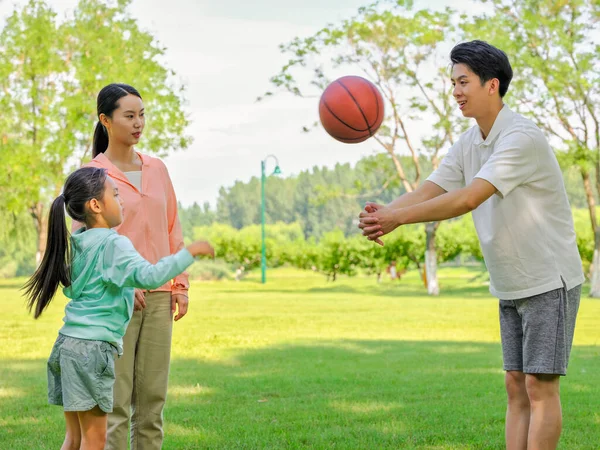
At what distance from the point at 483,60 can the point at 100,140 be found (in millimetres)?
2051

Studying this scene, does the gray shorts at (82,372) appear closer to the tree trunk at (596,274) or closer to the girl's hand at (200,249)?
the girl's hand at (200,249)

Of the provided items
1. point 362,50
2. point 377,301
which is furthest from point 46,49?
point 377,301

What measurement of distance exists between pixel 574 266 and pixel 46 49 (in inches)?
1306

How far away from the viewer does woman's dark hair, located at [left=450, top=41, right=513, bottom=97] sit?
4051mm

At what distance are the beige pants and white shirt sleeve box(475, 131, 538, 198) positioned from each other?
1.77 metres

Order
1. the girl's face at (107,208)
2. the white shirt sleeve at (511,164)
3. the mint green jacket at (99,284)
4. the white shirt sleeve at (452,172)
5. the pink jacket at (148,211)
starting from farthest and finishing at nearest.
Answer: the white shirt sleeve at (452,172)
the pink jacket at (148,211)
the white shirt sleeve at (511,164)
the girl's face at (107,208)
the mint green jacket at (99,284)

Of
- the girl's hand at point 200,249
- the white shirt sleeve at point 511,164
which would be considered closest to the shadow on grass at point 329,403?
the white shirt sleeve at point 511,164

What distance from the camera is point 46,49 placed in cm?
3431

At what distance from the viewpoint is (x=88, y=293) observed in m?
3.73

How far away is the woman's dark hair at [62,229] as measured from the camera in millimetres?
3734

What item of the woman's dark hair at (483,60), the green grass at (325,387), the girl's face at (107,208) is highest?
the woman's dark hair at (483,60)

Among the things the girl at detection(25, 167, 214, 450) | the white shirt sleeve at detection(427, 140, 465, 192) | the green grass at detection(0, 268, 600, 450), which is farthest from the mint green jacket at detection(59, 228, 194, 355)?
the green grass at detection(0, 268, 600, 450)

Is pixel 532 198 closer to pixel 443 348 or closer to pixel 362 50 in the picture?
pixel 443 348

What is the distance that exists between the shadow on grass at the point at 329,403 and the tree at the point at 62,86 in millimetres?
24187
